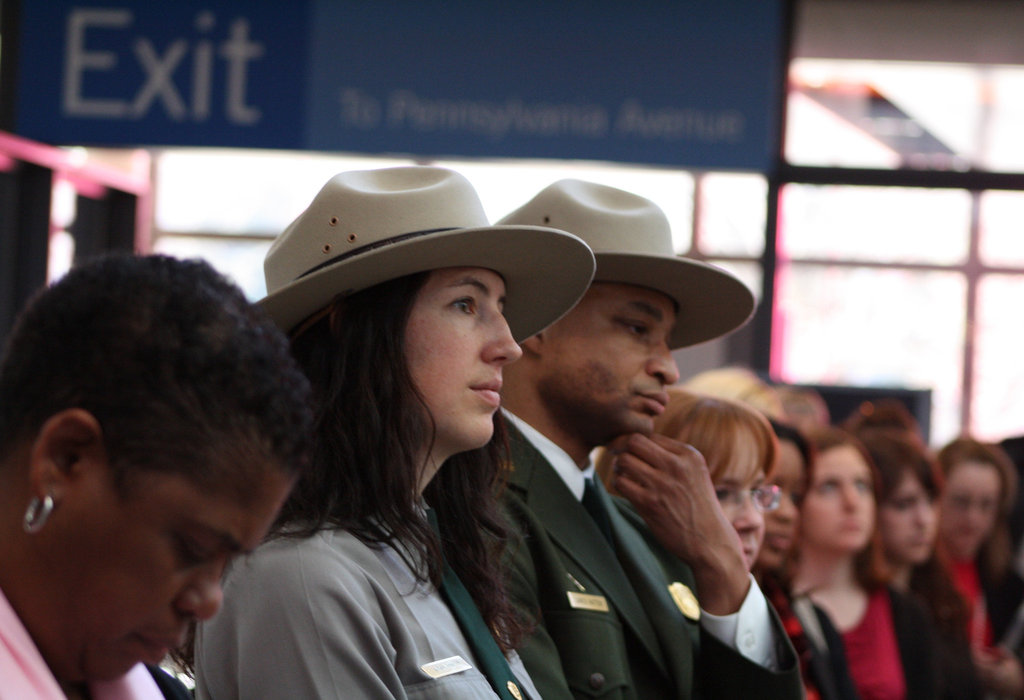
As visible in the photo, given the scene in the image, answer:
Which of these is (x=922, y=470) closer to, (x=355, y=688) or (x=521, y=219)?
(x=521, y=219)

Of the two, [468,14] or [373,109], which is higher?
[468,14]

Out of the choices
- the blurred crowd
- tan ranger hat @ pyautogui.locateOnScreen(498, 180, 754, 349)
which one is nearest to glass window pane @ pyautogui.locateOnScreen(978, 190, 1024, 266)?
the blurred crowd

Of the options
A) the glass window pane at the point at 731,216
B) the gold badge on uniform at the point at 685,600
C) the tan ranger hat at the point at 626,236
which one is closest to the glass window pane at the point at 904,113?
the glass window pane at the point at 731,216

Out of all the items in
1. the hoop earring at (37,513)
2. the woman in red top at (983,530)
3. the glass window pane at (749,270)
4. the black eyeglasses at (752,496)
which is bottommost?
the woman in red top at (983,530)

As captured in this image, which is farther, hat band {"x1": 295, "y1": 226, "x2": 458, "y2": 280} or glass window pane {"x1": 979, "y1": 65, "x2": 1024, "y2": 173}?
glass window pane {"x1": 979, "y1": 65, "x2": 1024, "y2": 173}

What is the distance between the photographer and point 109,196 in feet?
23.4

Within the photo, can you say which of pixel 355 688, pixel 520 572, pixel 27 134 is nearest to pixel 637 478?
pixel 520 572

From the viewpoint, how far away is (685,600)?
2.87 metres

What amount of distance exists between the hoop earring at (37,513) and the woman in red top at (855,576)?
3354 millimetres

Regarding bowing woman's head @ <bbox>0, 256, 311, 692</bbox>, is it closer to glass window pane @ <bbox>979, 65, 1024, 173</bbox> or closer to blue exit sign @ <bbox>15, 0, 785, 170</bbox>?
blue exit sign @ <bbox>15, 0, 785, 170</bbox>

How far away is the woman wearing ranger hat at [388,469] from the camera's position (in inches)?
66.6

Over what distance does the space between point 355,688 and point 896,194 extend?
205 inches

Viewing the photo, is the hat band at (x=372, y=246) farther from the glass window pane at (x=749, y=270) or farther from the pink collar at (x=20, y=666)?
the glass window pane at (x=749, y=270)

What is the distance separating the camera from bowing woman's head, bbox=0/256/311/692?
109 cm
